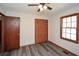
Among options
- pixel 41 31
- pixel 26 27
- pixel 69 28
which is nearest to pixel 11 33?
pixel 26 27

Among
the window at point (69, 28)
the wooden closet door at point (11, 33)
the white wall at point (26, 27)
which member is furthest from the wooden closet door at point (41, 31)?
the window at point (69, 28)

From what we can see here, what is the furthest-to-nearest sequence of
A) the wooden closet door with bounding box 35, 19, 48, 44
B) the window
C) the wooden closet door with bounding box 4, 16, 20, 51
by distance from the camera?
the wooden closet door with bounding box 35, 19, 48, 44 < the wooden closet door with bounding box 4, 16, 20, 51 < the window

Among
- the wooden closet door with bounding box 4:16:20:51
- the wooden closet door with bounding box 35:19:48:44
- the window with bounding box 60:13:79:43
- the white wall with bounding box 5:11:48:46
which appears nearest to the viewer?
the window with bounding box 60:13:79:43

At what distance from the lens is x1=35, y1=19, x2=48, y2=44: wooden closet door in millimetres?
5490

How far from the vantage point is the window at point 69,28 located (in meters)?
3.62

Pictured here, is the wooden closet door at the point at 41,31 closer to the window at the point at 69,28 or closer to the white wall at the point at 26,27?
the white wall at the point at 26,27

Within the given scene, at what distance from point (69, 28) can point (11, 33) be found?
9.06 ft

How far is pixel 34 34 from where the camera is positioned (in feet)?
17.6

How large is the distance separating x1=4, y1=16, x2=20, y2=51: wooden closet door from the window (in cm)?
230

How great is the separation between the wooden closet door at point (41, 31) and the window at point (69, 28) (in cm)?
159

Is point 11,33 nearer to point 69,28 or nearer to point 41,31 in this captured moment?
point 41,31

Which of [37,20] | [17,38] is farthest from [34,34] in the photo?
[17,38]

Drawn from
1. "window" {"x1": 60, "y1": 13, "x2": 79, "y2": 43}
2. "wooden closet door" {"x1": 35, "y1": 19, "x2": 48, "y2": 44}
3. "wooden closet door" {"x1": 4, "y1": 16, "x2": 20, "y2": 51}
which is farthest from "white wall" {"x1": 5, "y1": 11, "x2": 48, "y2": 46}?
"window" {"x1": 60, "y1": 13, "x2": 79, "y2": 43}

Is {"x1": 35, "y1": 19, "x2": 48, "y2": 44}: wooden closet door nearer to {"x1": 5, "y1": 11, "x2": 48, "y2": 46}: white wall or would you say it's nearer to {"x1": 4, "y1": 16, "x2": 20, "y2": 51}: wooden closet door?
{"x1": 5, "y1": 11, "x2": 48, "y2": 46}: white wall
